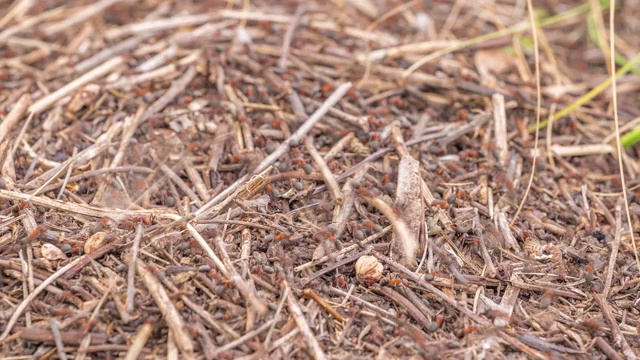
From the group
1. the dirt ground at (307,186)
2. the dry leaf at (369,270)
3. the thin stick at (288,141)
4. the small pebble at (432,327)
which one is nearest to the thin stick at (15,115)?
the dirt ground at (307,186)

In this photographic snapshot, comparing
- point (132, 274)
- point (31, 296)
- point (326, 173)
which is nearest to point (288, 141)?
point (326, 173)

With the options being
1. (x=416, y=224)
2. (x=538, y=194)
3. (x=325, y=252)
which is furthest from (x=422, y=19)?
(x=325, y=252)

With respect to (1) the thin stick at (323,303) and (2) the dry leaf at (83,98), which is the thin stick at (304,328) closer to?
(1) the thin stick at (323,303)

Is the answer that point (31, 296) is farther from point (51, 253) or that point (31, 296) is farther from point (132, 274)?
point (132, 274)

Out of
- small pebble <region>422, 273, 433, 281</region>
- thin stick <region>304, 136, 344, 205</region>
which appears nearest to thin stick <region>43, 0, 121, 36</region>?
Result: thin stick <region>304, 136, 344, 205</region>

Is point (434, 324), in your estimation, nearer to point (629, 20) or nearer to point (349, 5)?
point (349, 5)
